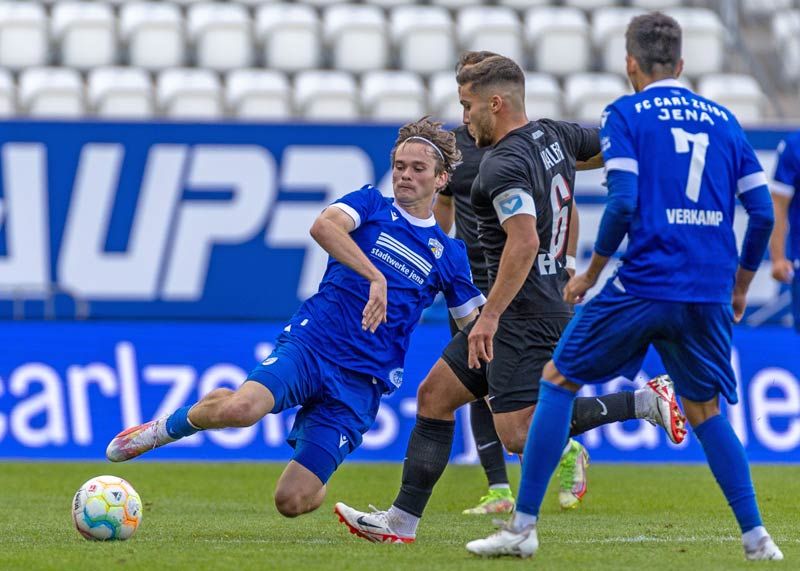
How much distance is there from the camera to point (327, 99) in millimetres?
15430

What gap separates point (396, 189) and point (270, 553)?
73.8 inches

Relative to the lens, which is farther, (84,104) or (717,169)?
(84,104)

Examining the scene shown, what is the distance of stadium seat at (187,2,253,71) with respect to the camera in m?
16.5

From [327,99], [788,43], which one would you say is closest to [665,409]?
[327,99]

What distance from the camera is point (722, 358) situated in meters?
5.66

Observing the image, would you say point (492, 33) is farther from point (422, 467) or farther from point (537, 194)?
point (422, 467)

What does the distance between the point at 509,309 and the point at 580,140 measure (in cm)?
90

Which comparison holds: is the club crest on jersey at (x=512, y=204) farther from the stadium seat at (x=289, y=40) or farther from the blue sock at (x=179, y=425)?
the stadium seat at (x=289, y=40)

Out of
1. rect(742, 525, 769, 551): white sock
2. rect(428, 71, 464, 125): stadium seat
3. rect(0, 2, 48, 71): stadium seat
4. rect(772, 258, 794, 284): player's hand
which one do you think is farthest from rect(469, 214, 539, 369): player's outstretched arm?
rect(0, 2, 48, 71): stadium seat

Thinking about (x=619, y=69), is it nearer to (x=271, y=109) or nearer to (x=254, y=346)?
(x=271, y=109)

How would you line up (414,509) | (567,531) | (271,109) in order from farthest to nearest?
(271,109)
(567,531)
(414,509)

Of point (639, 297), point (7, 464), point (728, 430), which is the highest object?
point (639, 297)

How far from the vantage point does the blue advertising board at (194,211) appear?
13.5 metres

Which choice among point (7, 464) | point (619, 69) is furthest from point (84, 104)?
point (619, 69)
